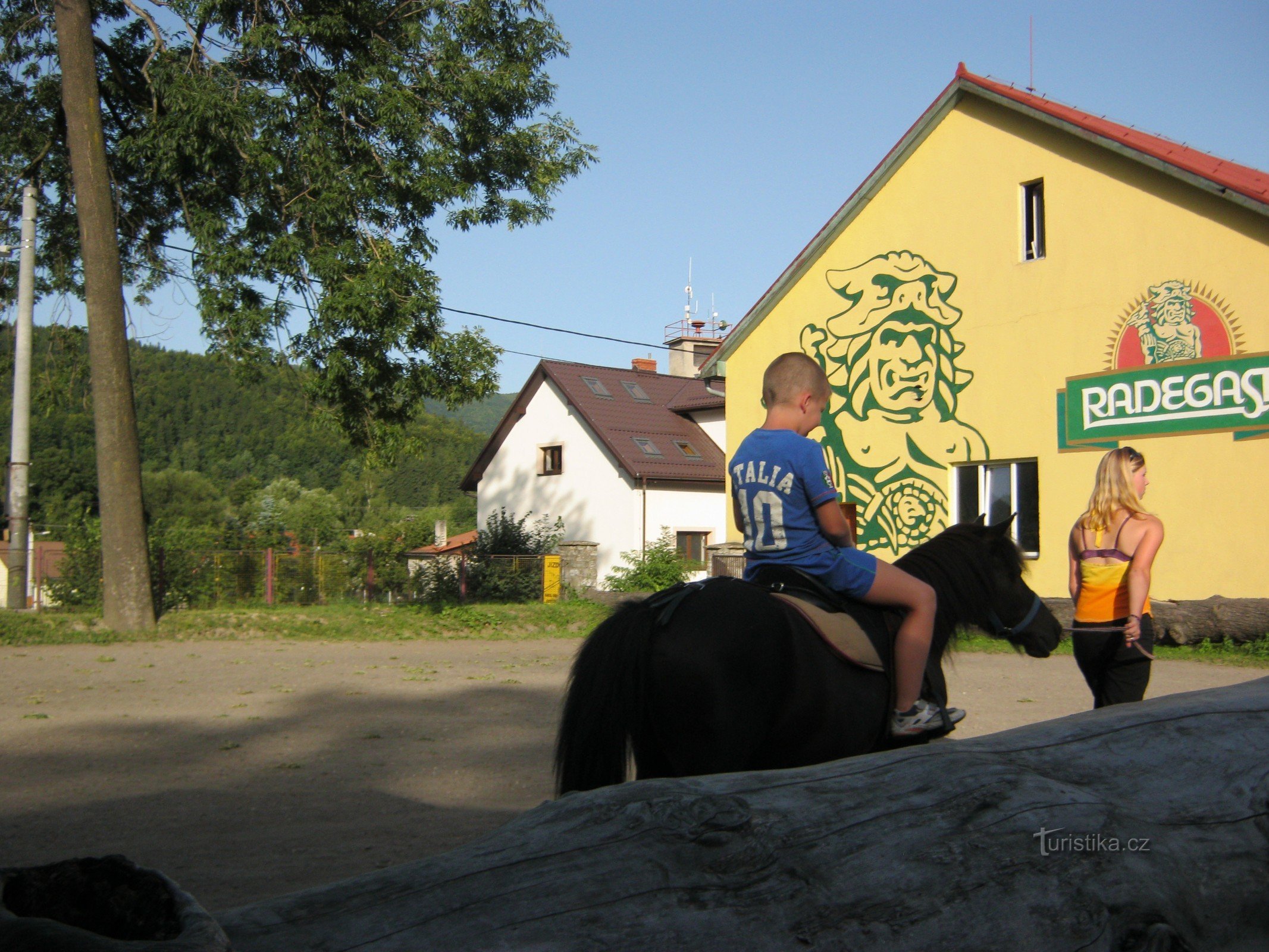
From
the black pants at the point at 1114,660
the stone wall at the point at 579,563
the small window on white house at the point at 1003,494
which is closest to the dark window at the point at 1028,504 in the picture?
the small window on white house at the point at 1003,494

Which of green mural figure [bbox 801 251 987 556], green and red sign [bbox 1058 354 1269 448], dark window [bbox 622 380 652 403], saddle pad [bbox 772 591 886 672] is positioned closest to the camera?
saddle pad [bbox 772 591 886 672]

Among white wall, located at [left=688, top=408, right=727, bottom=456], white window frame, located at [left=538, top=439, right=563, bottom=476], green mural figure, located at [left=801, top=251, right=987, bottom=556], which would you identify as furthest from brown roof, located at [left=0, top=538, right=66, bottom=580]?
white wall, located at [left=688, top=408, right=727, bottom=456]

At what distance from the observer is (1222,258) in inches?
568

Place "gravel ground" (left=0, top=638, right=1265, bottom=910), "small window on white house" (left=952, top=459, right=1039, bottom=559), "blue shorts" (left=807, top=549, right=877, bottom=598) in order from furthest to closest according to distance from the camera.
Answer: "small window on white house" (left=952, top=459, right=1039, bottom=559) → "gravel ground" (left=0, top=638, right=1265, bottom=910) → "blue shorts" (left=807, top=549, right=877, bottom=598)

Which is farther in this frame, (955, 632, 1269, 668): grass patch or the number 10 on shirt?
(955, 632, 1269, 668): grass patch

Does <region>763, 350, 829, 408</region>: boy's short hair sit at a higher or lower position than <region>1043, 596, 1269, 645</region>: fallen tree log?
higher

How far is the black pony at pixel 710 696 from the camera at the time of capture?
322 centimetres

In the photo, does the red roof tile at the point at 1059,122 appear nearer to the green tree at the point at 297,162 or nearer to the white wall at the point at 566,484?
the green tree at the point at 297,162

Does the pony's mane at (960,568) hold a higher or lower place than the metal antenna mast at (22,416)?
lower

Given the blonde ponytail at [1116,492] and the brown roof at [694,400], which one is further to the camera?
the brown roof at [694,400]

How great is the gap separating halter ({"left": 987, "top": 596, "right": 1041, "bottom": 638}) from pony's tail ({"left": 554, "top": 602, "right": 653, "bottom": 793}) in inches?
78.5

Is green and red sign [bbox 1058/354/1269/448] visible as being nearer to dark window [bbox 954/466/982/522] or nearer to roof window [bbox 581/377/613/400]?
dark window [bbox 954/466/982/522]

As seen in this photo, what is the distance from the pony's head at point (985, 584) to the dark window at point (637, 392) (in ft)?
101

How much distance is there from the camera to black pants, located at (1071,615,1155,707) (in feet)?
17.0
